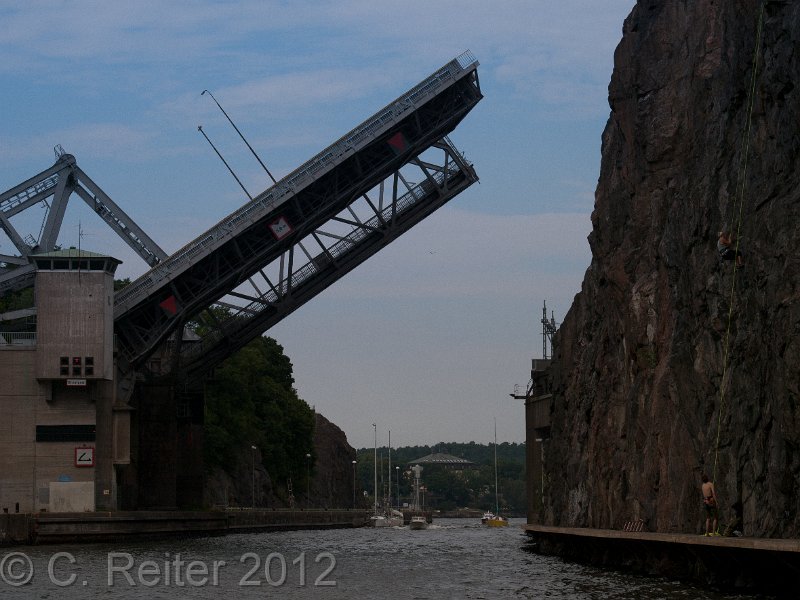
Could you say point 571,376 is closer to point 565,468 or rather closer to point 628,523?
point 565,468

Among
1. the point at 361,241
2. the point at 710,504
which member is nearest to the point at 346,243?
the point at 361,241

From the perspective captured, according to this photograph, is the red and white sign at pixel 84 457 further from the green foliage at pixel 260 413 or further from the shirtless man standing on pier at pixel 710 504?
the shirtless man standing on pier at pixel 710 504

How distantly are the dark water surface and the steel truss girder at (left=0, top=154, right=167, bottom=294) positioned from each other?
15563 millimetres

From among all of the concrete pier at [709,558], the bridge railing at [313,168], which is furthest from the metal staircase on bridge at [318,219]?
the concrete pier at [709,558]

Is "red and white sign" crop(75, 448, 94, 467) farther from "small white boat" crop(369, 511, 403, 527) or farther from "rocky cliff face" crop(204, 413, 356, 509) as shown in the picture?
"small white boat" crop(369, 511, 403, 527)

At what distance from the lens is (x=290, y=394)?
102 metres

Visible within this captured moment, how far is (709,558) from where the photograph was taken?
26.5 m

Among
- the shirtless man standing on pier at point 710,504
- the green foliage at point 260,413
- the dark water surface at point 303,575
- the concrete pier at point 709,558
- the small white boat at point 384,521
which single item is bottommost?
the small white boat at point 384,521

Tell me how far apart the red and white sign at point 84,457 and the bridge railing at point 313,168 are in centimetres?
743

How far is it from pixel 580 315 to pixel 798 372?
2768 centimetres

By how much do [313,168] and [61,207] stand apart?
51.5 ft

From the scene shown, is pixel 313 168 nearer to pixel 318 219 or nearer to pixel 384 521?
pixel 318 219

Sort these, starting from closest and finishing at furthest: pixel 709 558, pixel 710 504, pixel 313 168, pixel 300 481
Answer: pixel 710 504 < pixel 709 558 < pixel 313 168 < pixel 300 481

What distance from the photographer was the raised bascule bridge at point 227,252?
2106 inches
